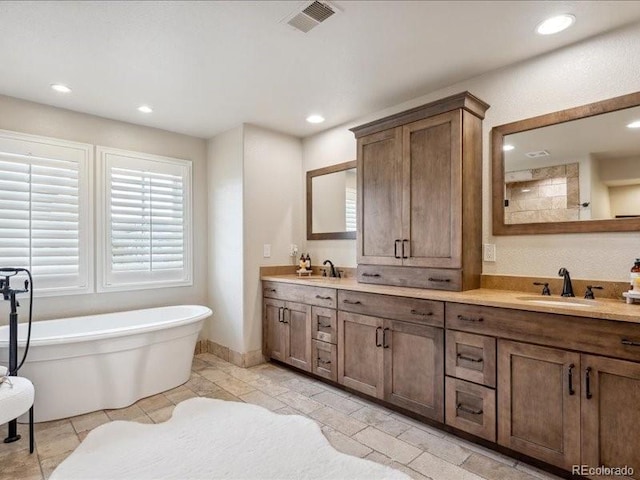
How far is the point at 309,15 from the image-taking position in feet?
6.97

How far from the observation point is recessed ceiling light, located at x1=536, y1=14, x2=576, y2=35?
216 cm

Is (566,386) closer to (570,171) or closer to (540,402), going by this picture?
(540,402)

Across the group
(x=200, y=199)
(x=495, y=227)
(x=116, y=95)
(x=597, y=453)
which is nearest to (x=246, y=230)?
(x=200, y=199)

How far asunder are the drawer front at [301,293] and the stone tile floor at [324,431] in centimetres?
79

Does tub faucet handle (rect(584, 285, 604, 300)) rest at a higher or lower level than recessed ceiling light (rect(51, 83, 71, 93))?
lower

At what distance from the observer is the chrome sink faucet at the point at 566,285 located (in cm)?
242

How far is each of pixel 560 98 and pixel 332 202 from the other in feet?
7.59

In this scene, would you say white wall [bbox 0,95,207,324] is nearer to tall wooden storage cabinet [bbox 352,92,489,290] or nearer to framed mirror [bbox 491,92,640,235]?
tall wooden storage cabinet [bbox 352,92,489,290]

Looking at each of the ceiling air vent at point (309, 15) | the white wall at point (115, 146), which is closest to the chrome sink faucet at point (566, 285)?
the ceiling air vent at point (309, 15)

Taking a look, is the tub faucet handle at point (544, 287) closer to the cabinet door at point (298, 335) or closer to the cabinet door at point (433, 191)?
the cabinet door at point (433, 191)

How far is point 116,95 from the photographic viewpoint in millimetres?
3234

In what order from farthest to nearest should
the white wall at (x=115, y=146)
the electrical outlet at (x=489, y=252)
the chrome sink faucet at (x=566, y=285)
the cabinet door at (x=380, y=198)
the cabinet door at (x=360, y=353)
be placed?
the white wall at (x=115, y=146) < the cabinet door at (x=380, y=198) < the cabinet door at (x=360, y=353) < the electrical outlet at (x=489, y=252) < the chrome sink faucet at (x=566, y=285)

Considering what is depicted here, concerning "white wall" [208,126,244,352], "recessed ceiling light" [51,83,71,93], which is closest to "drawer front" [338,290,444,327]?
"white wall" [208,126,244,352]

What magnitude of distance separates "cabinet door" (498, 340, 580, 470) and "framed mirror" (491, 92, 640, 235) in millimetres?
937
